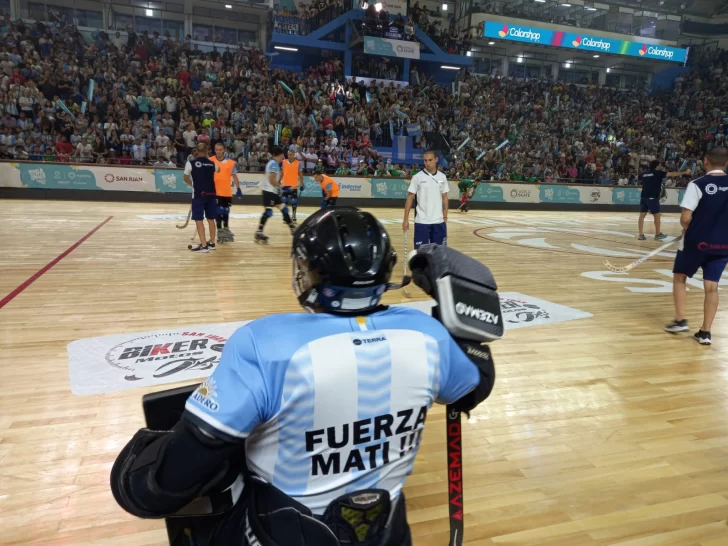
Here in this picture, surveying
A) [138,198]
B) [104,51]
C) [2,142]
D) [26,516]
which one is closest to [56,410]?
[26,516]

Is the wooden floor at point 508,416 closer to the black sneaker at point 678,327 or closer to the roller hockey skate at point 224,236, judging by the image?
the black sneaker at point 678,327

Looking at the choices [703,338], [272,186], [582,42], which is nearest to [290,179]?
[272,186]

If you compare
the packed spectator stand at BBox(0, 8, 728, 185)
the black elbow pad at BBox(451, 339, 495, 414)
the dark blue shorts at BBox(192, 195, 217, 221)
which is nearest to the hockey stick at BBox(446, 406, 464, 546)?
the black elbow pad at BBox(451, 339, 495, 414)

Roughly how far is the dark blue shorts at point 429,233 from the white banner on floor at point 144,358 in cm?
246

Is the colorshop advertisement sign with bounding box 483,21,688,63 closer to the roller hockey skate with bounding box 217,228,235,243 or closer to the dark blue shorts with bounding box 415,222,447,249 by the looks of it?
the roller hockey skate with bounding box 217,228,235,243

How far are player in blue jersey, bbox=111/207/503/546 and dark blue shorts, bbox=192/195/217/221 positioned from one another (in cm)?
700

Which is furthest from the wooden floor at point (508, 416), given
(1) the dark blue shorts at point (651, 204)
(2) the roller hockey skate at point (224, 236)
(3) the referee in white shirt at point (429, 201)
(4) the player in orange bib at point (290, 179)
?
(1) the dark blue shorts at point (651, 204)

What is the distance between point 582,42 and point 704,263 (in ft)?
104

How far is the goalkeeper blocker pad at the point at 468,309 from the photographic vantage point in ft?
4.16

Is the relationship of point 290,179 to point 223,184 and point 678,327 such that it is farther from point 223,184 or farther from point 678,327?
point 678,327

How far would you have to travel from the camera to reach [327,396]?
3.36 ft

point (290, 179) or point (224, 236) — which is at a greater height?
point (290, 179)

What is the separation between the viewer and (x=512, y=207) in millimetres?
19859

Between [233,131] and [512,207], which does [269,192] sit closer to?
[233,131]
